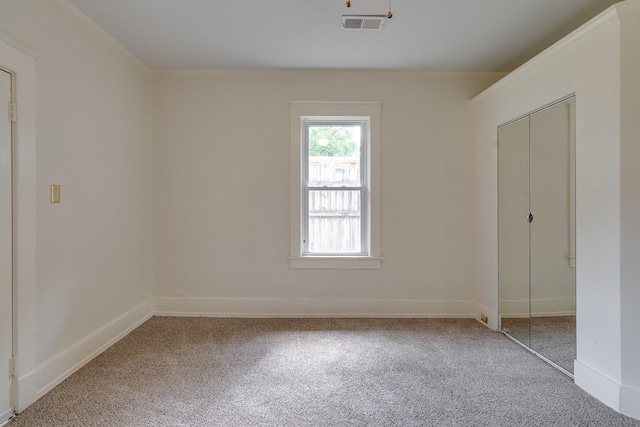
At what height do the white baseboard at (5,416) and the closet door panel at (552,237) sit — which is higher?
the closet door panel at (552,237)

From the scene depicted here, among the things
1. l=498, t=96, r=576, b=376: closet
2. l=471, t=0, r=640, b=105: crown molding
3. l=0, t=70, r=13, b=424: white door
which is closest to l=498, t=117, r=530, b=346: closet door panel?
l=498, t=96, r=576, b=376: closet

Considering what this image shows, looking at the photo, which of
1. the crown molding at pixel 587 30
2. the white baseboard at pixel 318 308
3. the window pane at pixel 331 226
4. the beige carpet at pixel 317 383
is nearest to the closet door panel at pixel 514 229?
A: the beige carpet at pixel 317 383

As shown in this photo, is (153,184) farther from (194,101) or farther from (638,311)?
(638,311)

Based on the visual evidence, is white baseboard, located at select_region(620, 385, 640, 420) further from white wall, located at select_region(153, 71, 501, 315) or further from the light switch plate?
the light switch plate

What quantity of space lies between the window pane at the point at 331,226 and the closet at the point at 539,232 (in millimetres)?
1430

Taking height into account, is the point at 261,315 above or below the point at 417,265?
below

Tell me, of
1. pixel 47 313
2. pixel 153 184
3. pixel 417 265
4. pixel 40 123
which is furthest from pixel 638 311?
pixel 153 184

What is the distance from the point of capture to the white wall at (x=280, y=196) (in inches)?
131

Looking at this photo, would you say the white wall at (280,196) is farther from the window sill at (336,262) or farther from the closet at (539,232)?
the closet at (539,232)

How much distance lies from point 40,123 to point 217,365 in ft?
6.68

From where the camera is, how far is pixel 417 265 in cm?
337

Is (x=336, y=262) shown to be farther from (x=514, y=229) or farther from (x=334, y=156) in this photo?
(x=514, y=229)

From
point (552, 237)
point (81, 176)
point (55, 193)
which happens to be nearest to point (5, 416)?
point (55, 193)

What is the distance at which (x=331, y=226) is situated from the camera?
348 cm
